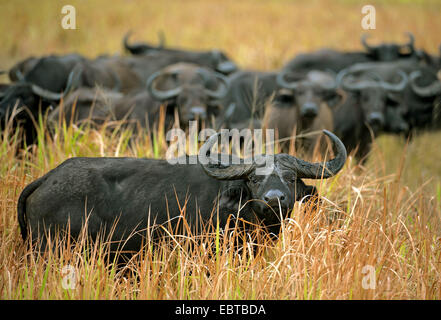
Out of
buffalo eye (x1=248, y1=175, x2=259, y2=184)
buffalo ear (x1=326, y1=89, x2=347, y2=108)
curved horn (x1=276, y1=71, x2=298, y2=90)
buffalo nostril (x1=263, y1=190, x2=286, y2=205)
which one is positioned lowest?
buffalo nostril (x1=263, y1=190, x2=286, y2=205)

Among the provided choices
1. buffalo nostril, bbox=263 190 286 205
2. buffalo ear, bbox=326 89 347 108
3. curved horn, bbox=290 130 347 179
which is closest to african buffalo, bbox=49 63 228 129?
buffalo ear, bbox=326 89 347 108

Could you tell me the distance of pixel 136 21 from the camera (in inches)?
799

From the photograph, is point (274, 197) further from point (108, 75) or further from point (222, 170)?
point (108, 75)

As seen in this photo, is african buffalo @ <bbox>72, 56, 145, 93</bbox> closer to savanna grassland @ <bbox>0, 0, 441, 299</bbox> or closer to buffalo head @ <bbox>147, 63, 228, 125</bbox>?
buffalo head @ <bbox>147, 63, 228, 125</bbox>

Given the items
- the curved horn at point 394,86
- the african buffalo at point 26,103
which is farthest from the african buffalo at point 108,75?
the curved horn at point 394,86

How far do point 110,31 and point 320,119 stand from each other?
12677 millimetres

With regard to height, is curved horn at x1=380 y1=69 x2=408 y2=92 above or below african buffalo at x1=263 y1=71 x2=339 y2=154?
above

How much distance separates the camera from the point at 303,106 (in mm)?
7793

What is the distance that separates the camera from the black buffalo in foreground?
159 inches

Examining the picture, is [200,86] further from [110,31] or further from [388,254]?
[110,31]

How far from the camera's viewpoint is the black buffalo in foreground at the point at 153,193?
4.04 meters

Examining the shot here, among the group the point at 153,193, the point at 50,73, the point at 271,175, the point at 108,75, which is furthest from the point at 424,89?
the point at 153,193
